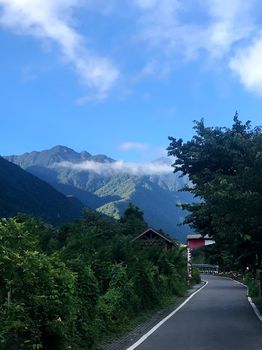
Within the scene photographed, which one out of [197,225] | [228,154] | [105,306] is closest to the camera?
[105,306]

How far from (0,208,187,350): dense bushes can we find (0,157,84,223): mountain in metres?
61.2

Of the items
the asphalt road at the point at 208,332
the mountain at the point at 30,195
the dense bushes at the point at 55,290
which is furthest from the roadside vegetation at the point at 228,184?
the mountain at the point at 30,195

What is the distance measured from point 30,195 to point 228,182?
80282 mm

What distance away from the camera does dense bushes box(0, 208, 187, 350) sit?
7664 millimetres

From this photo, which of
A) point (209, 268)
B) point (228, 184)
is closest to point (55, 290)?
point (228, 184)

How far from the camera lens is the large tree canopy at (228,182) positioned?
16906 millimetres

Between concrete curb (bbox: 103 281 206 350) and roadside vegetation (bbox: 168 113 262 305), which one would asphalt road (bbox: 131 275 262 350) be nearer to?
concrete curb (bbox: 103 281 206 350)

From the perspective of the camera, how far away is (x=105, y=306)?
14.0 metres

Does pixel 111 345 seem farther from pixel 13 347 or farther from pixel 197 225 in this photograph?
pixel 197 225

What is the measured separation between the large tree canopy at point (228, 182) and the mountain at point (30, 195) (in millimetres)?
53891

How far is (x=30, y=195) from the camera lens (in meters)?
95.1

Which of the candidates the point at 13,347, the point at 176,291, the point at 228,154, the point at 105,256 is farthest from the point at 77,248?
the point at 176,291

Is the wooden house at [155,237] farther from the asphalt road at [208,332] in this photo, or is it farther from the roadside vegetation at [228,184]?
the asphalt road at [208,332]

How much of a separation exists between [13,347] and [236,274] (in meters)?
58.8
